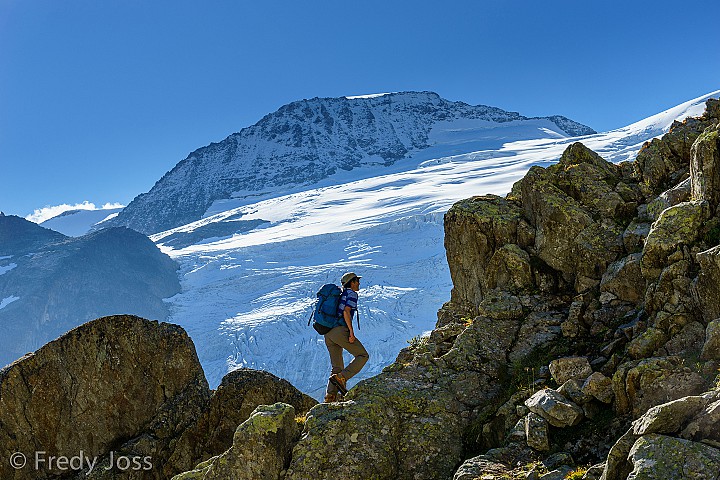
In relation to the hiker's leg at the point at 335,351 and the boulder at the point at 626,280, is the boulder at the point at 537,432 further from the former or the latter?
the hiker's leg at the point at 335,351

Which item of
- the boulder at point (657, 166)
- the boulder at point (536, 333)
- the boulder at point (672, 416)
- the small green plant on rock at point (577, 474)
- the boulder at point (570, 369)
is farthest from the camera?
the boulder at point (657, 166)

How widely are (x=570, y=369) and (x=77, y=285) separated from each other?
142 m

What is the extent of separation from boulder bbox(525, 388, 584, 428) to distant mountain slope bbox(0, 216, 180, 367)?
108m

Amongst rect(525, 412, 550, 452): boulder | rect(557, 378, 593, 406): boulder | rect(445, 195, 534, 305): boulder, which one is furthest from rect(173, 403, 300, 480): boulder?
rect(445, 195, 534, 305): boulder

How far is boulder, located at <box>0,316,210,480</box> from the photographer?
13.3 m

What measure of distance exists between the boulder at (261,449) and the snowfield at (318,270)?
24.6 meters

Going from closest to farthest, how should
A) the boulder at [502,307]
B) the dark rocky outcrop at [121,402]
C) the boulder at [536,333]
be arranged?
1. the boulder at [536,333]
2. the boulder at [502,307]
3. the dark rocky outcrop at [121,402]

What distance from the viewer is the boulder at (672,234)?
7.98 metres

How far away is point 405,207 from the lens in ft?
398

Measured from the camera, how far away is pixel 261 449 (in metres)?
7.60

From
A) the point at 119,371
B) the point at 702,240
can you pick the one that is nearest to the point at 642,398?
the point at 702,240

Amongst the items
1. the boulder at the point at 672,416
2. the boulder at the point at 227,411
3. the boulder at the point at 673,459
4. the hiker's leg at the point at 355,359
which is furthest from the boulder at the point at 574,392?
the boulder at the point at 227,411

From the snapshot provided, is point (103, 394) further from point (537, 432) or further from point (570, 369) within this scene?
point (570, 369)

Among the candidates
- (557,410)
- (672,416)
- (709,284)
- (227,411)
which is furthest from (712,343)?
(227,411)
